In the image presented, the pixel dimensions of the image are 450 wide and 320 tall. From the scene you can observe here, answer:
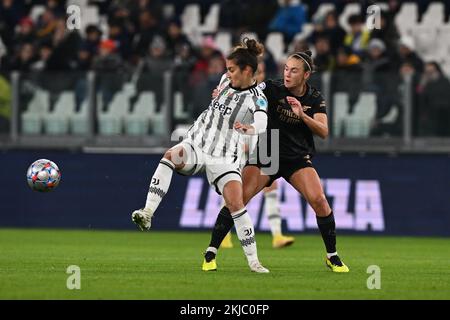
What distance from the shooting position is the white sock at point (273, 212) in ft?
55.3

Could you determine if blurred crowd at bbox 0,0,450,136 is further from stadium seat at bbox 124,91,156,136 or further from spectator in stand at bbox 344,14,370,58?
stadium seat at bbox 124,91,156,136

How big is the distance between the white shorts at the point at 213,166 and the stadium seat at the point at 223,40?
1158 cm

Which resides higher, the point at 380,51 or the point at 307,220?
the point at 380,51

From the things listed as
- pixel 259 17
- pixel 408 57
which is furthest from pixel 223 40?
pixel 408 57

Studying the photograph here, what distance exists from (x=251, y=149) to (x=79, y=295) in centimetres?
397

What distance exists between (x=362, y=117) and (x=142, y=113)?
12.0 feet

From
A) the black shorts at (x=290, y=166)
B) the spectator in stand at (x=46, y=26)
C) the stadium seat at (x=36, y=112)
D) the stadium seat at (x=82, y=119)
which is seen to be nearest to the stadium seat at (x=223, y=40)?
the spectator in stand at (x=46, y=26)

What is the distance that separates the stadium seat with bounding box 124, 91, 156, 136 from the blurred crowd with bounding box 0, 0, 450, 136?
0.49 feet

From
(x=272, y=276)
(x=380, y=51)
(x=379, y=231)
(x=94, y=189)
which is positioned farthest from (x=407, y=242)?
(x=272, y=276)

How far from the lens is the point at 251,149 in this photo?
42.2ft

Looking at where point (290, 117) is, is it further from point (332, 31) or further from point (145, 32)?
point (145, 32)

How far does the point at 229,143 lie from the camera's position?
1170 cm

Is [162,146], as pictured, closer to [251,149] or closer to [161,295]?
[251,149]
